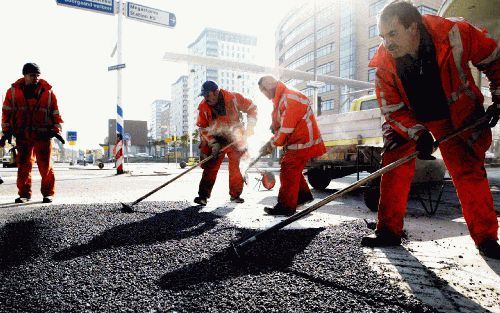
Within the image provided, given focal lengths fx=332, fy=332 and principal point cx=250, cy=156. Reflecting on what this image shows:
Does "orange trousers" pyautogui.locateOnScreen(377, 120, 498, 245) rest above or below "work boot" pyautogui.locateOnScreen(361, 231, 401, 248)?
above

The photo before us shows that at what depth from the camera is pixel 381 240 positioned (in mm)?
2426

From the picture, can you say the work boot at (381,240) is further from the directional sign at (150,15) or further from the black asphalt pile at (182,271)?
the directional sign at (150,15)

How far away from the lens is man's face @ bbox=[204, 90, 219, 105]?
4.74m

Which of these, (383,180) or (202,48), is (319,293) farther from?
(202,48)

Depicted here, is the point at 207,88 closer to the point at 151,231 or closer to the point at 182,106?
the point at 151,231

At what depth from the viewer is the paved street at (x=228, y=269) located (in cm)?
147

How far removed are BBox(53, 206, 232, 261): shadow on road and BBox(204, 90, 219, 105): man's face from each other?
176 centimetres

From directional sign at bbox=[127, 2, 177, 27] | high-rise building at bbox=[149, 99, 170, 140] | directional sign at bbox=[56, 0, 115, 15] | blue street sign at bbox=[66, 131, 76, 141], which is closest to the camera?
directional sign at bbox=[56, 0, 115, 15]

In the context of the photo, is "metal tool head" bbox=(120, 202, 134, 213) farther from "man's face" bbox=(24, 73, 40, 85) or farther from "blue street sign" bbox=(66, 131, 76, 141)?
"blue street sign" bbox=(66, 131, 76, 141)

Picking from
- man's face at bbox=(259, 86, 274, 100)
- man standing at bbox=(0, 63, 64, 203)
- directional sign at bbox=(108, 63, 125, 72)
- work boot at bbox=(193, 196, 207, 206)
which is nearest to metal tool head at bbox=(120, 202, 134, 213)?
work boot at bbox=(193, 196, 207, 206)

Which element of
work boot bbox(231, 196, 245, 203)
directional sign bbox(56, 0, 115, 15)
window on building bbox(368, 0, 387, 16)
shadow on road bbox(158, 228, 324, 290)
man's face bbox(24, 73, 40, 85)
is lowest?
work boot bbox(231, 196, 245, 203)

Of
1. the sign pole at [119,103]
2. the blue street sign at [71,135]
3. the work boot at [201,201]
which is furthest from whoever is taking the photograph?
the blue street sign at [71,135]

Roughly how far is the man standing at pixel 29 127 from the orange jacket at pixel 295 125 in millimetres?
3354

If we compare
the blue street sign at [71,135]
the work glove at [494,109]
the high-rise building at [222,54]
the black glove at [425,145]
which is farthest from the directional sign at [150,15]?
the high-rise building at [222,54]
